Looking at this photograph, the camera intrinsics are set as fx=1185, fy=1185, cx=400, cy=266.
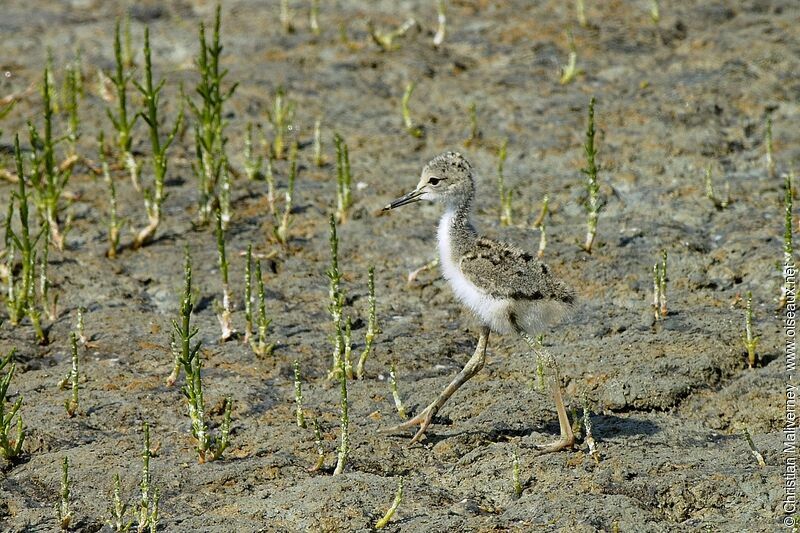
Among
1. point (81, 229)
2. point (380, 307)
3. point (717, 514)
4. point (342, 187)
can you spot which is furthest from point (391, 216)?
point (717, 514)

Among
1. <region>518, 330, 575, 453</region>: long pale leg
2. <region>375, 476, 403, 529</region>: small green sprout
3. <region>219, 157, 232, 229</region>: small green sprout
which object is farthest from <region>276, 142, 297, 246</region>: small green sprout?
<region>375, 476, 403, 529</region>: small green sprout

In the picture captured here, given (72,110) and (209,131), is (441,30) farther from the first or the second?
(72,110)

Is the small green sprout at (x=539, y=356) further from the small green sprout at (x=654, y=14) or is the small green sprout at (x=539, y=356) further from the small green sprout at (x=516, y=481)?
the small green sprout at (x=654, y=14)

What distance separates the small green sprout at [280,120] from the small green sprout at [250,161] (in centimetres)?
20

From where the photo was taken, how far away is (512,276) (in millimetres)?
5367

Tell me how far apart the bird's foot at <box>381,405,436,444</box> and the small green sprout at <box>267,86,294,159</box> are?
11.1 feet

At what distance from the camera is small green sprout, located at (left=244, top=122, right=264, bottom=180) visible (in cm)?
786

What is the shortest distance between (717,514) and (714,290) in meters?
2.25

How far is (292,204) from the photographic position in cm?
777

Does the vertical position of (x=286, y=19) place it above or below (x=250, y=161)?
above

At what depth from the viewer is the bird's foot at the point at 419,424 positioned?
5359mm

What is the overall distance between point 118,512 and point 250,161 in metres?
3.69

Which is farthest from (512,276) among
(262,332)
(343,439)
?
(262,332)

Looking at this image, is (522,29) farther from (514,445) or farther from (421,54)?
(514,445)
